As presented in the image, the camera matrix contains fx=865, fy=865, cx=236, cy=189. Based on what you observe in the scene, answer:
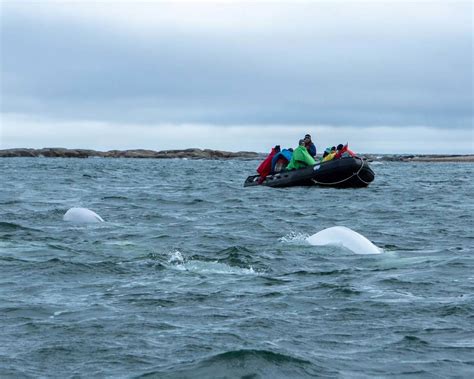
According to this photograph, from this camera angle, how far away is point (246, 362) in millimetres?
7059

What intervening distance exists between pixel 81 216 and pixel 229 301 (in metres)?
9.40

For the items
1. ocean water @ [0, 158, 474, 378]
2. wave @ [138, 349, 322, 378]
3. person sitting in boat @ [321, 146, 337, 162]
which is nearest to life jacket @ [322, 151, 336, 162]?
person sitting in boat @ [321, 146, 337, 162]

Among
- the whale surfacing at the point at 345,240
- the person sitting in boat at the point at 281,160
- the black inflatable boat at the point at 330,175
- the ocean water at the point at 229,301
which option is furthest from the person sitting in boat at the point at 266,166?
the whale surfacing at the point at 345,240

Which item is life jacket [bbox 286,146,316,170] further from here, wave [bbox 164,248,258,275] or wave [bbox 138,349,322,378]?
wave [bbox 138,349,322,378]

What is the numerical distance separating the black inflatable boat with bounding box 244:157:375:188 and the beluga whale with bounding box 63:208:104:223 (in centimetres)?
A: 1269

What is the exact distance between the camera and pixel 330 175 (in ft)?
98.6

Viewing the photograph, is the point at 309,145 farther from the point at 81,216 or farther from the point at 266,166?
the point at 81,216

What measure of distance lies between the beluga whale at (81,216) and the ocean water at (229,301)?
374mm

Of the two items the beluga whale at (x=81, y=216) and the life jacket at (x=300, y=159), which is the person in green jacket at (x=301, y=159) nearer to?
the life jacket at (x=300, y=159)

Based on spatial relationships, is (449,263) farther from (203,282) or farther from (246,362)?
(246,362)

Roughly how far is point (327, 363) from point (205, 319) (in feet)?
6.15

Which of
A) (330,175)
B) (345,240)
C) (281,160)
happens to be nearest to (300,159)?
(330,175)

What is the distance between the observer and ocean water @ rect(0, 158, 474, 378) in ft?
23.4

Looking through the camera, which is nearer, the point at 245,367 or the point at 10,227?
the point at 245,367
